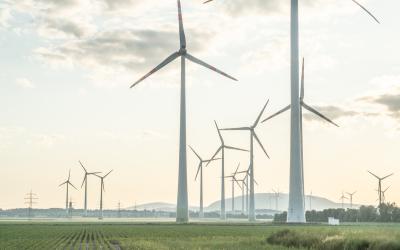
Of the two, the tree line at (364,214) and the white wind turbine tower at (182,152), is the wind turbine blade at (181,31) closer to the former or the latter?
the white wind turbine tower at (182,152)

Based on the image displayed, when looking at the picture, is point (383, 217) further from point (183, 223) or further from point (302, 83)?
point (183, 223)

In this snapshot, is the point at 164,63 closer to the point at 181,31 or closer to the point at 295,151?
the point at 181,31

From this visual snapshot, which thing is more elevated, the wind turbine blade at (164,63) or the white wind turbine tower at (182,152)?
the wind turbine blade at (164,63)

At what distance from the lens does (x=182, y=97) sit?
11644 centimetres

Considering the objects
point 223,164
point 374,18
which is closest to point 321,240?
point 374,18

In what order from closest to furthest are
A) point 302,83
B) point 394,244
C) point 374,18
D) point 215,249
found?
point 394,244, point 215,249, point 374,18, point 302,83

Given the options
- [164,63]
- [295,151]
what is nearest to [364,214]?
[295,151]

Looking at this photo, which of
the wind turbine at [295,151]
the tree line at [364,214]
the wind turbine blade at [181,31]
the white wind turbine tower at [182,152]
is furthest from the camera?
the tree line at [364,214]

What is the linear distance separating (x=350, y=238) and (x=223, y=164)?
5484 inches

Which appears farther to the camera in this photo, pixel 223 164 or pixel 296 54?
pixel 223 164

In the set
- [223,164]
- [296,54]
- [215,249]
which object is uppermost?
[296,54]

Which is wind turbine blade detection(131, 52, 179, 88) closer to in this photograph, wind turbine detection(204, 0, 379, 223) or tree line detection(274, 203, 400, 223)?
wind turbine detection(204, 0, 379, 223)

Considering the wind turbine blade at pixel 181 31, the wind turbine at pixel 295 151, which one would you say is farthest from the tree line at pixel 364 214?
the wind turbine blade at pixel 181 31

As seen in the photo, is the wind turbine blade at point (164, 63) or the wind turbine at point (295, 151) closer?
the wind turbine at point (295, 151)
